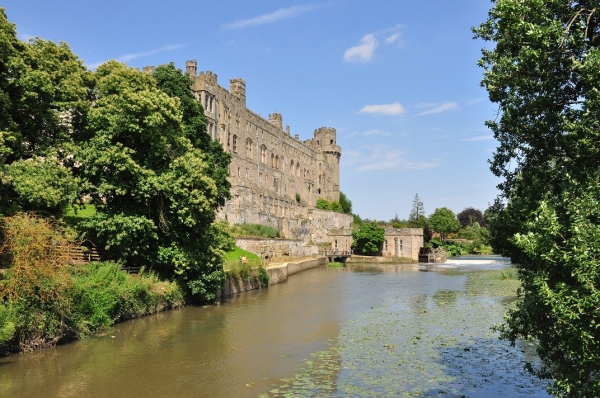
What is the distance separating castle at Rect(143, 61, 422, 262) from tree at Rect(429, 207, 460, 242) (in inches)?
961

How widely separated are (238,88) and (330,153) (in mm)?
38941

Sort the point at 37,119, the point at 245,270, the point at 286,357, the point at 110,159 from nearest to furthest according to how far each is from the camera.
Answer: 1. the point at 286,357
2. the point at 37,119
3. the point at 110,159
4. the point at 245,270

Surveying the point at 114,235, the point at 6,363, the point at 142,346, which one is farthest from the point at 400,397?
the point at 114,235

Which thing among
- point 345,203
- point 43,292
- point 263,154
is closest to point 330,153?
point 345,203

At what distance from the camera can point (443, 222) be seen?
105 metres

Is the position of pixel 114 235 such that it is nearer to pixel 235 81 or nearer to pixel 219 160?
pixel 219 160

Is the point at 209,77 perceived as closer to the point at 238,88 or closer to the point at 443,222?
the point at 238,88

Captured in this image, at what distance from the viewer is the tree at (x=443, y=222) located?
105062 mm

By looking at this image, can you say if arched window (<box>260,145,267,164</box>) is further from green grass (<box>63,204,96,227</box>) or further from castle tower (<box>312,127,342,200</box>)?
green grass (<box>63,204,96,227</box>)

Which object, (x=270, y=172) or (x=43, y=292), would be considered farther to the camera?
(x=270, y=172)

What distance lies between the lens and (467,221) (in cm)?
12738

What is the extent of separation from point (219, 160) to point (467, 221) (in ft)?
345

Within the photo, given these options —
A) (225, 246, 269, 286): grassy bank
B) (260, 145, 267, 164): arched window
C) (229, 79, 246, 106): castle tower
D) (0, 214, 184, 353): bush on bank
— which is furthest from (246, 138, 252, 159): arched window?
(0, 214, 184, 353): bush on bank

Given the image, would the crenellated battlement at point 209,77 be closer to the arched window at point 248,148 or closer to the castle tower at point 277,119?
the arched window at point 248,148
